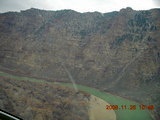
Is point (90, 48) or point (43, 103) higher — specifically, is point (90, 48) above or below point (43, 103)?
above

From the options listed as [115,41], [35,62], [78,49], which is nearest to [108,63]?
[115,41]

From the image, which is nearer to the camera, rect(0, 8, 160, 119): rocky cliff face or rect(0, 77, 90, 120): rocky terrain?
rect(0, 77, 90, 120): rocky terrain

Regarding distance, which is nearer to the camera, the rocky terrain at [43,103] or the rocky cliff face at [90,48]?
the rocky terrain at [43,103]

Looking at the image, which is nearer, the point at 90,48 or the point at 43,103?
the point at 43,103

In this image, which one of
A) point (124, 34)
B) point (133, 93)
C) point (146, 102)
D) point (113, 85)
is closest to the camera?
point (146, 102)

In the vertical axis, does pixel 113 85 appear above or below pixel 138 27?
below

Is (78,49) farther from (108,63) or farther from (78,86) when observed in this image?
(78,86)

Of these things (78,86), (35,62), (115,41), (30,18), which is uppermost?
(30,18)

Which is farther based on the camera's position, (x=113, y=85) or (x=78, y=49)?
(x=78, y=49)
